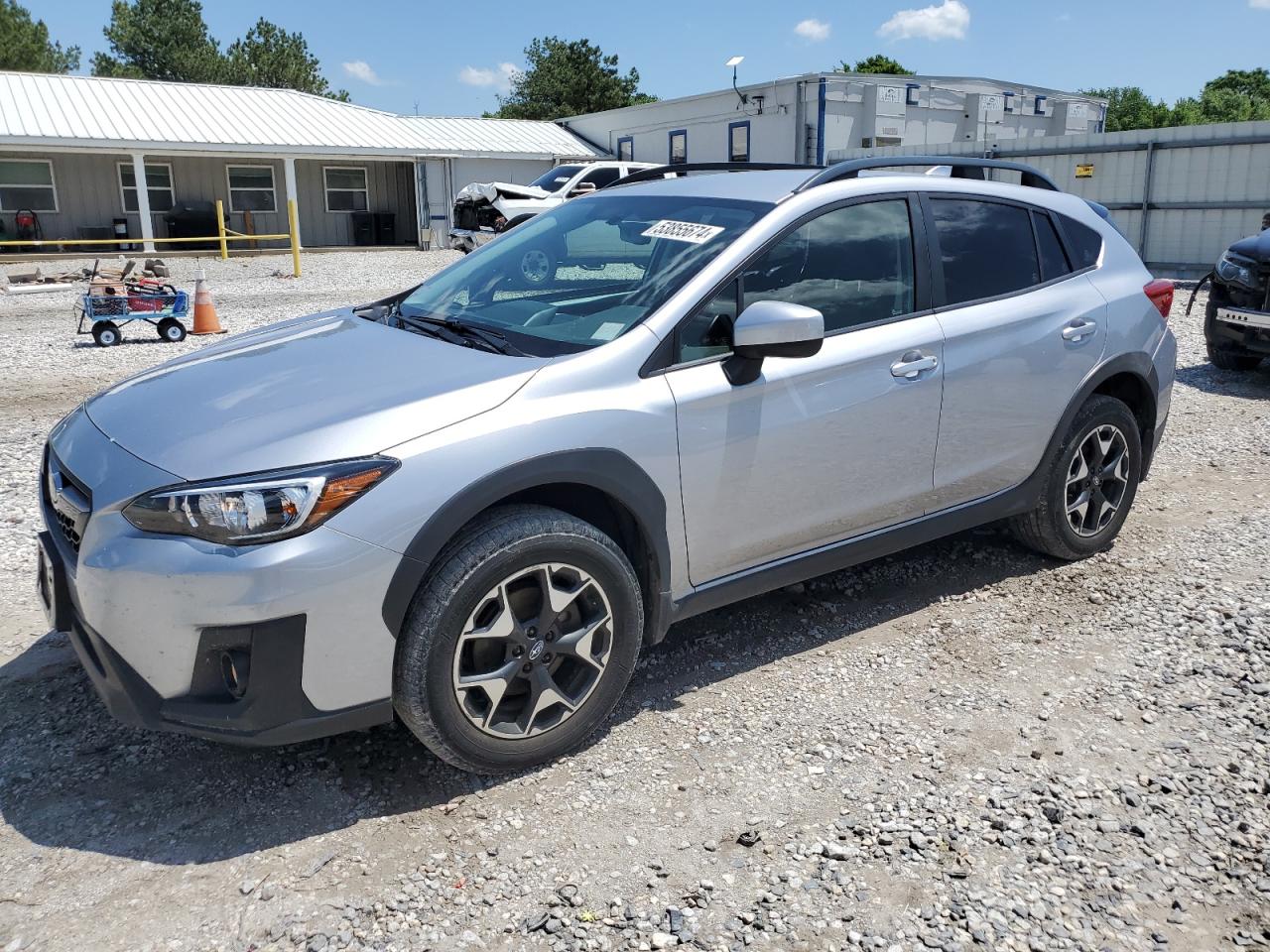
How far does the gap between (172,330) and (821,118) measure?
19648 mm

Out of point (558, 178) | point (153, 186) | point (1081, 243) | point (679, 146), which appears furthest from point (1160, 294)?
point (153, 186)

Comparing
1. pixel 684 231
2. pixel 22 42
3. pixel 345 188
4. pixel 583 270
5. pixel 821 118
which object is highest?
pixel 22 42

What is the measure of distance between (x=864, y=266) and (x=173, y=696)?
279 cm

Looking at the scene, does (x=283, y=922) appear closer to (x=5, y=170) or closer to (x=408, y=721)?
(x=408, y=721)

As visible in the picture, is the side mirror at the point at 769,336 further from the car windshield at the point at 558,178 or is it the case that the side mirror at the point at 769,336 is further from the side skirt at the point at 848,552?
the car windshield at the point at 558,178

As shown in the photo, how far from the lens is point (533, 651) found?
3.03 meters

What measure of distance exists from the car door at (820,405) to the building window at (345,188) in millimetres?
30165

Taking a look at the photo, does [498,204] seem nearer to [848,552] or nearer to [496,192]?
[496,192]

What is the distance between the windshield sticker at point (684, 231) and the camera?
3.61m

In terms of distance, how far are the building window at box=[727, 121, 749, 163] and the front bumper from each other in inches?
1093

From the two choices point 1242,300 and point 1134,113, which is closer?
point 1242,300

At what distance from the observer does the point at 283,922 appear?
8.24 feet

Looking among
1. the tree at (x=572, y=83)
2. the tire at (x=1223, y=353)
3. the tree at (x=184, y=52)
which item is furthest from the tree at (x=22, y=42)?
the tire at (x=1223, y=353)

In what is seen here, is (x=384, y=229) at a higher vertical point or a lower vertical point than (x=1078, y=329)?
higher
